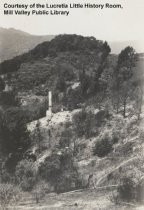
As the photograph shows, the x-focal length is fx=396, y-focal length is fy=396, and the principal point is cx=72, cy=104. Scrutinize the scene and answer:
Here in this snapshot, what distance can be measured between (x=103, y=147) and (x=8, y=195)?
5.60 m

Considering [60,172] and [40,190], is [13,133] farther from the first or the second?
[40,190]

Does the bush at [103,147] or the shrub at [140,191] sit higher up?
the bush at [103,147]

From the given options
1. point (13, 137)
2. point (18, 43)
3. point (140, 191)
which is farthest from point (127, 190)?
point (18, 43)

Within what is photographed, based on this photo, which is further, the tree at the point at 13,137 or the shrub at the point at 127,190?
the tree at the point at 13,137

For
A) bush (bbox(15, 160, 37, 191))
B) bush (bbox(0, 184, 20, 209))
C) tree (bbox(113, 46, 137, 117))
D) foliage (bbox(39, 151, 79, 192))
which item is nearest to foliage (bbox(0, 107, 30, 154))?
bush (bbox(15, 160, 37, 191))

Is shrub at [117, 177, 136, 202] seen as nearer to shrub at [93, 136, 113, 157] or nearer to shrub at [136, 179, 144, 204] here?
shrub at [136, 179, 144, 204]

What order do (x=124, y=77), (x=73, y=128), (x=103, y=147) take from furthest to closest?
1. (x=124, y=77)
2. (x=73, y=128)
3. (x=103, y=147)

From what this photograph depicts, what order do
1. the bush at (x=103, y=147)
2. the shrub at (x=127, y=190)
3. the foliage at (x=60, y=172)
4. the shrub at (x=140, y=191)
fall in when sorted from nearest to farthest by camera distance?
1. the shrub at (x=140, y=191)
2. the shrub at (x=127, y=190)
3. the foliage at (x=60, y=172)
4. the bush at (x=103, y=147)

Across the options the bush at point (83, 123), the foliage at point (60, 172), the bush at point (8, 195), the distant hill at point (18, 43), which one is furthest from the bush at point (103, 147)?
the distant hill at point (18, 43)

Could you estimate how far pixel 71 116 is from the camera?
21.4m

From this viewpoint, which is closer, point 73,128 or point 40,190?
point 40,190

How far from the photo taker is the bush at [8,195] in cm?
1401

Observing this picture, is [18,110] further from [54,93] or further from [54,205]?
[54,205]

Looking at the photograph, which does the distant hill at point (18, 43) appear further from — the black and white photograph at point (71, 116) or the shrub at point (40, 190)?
the shrub at point (40, 190)
